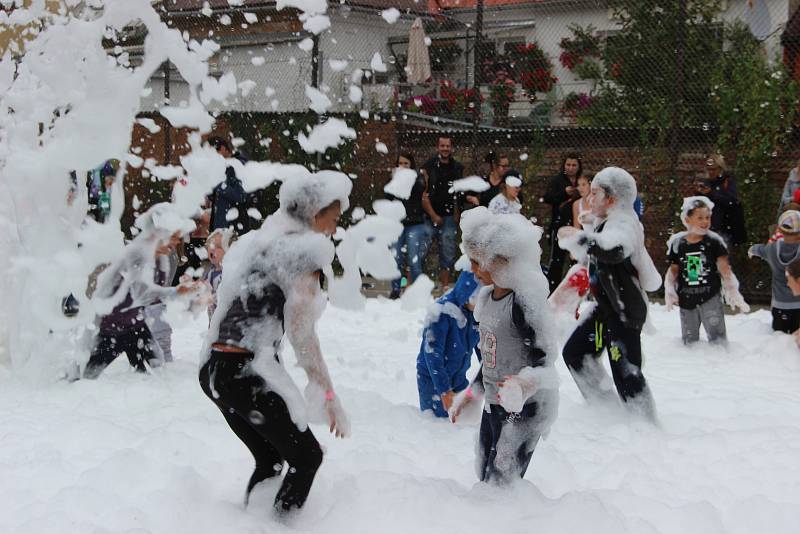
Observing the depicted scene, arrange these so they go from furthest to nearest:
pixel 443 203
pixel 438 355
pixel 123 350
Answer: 1. pixel 443 203
2. pixel 123 350
3. pixel 438 355

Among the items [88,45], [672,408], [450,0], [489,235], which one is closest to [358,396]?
[672,408]

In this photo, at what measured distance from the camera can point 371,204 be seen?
454 inches

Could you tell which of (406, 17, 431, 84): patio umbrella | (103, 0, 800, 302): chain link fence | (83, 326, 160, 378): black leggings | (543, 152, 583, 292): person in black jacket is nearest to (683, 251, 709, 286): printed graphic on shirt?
(543, 152, 583, 292): person in black jacket

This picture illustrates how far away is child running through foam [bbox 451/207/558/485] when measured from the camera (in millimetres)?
3848

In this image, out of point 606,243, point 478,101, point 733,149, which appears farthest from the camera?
point 478,101

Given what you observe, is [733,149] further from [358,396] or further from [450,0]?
[358,396]

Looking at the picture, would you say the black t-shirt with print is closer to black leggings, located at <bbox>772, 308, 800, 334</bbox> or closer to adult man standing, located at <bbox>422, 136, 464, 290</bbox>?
black leggings, located at <bbox>772, 308, 800, 334</bbox>

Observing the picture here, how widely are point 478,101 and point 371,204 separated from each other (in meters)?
1.82

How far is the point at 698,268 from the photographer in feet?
25.0

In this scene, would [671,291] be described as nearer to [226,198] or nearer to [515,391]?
[515,391]

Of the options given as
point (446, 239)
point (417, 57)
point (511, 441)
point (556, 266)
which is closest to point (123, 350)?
point (511, 441)

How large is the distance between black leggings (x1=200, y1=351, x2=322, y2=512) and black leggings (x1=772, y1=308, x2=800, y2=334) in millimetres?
5407

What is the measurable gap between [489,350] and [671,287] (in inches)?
161

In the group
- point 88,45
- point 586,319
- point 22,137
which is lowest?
point 586,319
